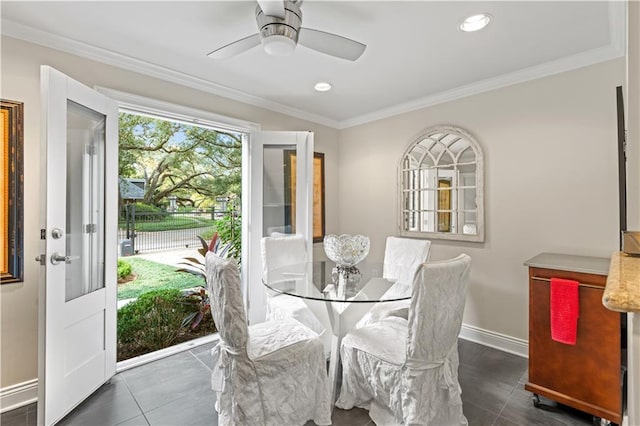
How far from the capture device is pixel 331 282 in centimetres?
230

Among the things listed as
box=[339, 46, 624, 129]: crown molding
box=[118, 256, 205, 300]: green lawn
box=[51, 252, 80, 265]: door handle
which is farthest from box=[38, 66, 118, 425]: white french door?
box=[339, 46, 624, 129]: crown molding

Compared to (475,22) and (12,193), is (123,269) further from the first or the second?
(475,22)

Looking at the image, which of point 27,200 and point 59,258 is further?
point 27,200

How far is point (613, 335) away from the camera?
5.87 ft

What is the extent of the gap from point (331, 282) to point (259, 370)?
0.82 metres

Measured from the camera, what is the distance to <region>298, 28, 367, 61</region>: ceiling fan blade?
1717 mm

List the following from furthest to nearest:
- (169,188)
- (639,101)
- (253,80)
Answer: (169,188) → (253,80) → (639,101)

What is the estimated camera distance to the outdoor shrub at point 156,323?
315 cm

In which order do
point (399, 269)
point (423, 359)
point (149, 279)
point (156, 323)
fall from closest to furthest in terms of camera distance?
point (423, 359) → point (399, 269) → point (156, 323) → point (149, 279)

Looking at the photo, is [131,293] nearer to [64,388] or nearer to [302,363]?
[64,388]

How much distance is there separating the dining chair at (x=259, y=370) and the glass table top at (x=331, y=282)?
0.29 m

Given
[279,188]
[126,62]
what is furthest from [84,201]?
[279,188]

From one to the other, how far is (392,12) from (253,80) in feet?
4.91

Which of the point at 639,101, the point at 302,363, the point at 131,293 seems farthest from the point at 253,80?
the point at 131,293
